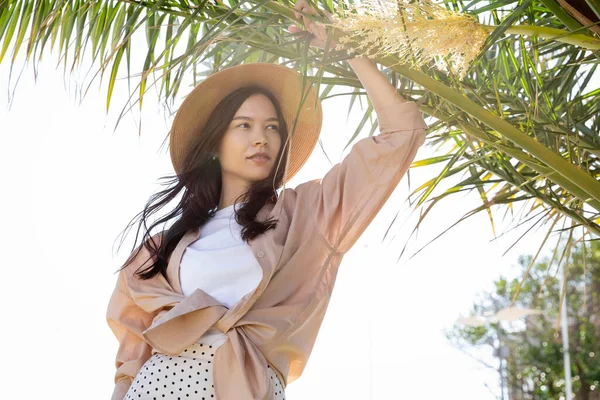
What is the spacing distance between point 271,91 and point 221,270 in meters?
0.39

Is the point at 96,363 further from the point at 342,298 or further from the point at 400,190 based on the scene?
the point at 400,190

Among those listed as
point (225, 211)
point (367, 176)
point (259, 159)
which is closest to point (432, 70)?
point (367, 176)

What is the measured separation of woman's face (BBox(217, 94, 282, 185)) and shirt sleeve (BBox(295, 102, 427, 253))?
150 mm

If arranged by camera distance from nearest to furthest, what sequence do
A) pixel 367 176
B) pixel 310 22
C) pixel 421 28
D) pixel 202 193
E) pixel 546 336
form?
pixel 421 28, pixel 310 22, pixel 367 176, pixel 202 193, pixel 546 336

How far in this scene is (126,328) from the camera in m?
1.44

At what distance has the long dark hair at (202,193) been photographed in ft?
4.65

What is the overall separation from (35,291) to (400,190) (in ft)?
39.1

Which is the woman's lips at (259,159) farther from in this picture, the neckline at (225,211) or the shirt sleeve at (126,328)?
the shirt sleeve at (126,328)

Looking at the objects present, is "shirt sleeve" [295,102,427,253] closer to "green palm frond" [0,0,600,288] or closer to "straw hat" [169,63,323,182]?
"green palm frond" [0,0,600,288]

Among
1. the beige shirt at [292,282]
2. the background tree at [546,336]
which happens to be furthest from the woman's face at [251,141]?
the background tree at [546,336]

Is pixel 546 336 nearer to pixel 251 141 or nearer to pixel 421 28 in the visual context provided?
pixel 251 141

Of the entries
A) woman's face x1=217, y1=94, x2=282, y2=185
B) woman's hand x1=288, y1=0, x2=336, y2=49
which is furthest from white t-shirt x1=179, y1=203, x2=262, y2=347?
woman's hand x1=288, y1=0, x2=336, y2=49

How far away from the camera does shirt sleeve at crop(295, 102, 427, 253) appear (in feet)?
4.00

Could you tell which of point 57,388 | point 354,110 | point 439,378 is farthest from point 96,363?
point 439,378
